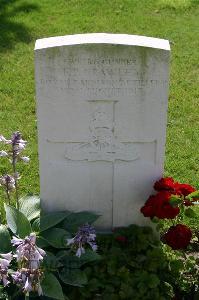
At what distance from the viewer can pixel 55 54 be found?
379cm

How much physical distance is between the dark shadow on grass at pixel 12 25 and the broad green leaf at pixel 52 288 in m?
5.71

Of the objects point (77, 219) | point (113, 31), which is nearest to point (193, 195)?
point (77, 219)

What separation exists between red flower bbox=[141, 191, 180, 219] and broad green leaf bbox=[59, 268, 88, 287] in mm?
647

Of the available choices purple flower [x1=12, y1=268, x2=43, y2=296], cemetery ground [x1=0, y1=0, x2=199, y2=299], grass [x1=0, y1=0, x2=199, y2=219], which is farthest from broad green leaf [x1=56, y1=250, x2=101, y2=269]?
grass [x1=0, y1=0, x2=199, y2=219]

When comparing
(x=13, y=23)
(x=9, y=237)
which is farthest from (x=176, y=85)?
(x=9, y=237)

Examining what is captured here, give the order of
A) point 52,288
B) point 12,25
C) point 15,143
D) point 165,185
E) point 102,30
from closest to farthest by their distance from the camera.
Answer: point 52,288 < point 15,143 < point 165,185 < point 102,30 < point 12,25

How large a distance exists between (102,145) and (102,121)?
0.20 meters

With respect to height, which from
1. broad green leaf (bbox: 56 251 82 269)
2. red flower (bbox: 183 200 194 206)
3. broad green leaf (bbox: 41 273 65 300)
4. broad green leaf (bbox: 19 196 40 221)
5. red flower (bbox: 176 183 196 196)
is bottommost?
broad green leaf (bbox: 41 273 65 300)

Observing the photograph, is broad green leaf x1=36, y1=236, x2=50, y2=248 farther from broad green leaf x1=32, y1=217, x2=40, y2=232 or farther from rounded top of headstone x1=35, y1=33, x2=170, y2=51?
rounded top of headstone x1=35, y1=33, x2=170, y2=51

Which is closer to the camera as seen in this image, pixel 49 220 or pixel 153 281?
pixel 153 281

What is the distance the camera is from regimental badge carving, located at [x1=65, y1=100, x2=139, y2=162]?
13.2ft

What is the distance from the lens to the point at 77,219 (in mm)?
4262

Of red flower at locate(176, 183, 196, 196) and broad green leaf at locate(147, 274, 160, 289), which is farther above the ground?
red flower at locate(176, 183, 196, 196)

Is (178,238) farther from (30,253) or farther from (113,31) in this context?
(113,31)
